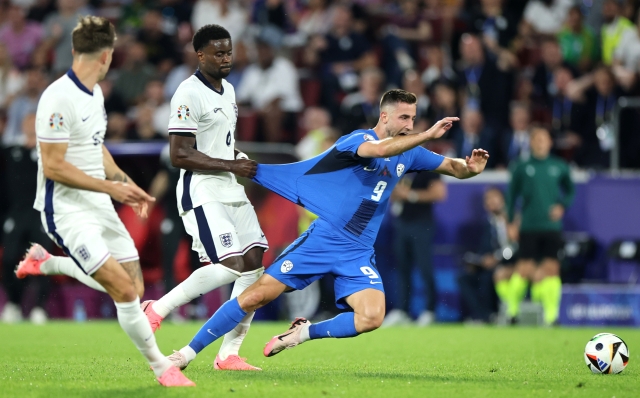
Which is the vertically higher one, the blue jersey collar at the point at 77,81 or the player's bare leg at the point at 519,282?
the blue jersey collar at the point at 77,81

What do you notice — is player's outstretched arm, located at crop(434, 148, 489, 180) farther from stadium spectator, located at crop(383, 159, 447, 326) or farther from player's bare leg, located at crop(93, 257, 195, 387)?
stadium spectator, located at crop(383, 159, 447, 326)

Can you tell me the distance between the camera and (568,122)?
15477mm

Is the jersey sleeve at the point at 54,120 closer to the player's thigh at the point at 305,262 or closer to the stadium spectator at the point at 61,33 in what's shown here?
the player's thigh at the point at 305,262

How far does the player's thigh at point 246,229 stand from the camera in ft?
25.8

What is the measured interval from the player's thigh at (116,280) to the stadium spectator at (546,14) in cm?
1297

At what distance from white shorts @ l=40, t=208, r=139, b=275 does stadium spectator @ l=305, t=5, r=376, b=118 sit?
33.1ft

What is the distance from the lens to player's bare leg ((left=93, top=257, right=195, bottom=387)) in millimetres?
6113

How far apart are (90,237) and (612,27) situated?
489 inches

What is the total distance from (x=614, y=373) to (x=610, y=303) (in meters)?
6.64

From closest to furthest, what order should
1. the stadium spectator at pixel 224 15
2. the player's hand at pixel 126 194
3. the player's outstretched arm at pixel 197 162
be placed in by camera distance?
the player's hand at pixel 126 194 → the player's outstretched arm at pixel 197 162 → the stadium spectator at pixel 224 15

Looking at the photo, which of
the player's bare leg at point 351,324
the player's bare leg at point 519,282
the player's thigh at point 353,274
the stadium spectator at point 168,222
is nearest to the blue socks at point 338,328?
the player's bare leg at point 351,324

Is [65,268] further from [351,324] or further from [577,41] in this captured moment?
[577,41]

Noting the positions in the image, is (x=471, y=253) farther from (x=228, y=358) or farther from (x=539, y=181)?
(x=228, y=358)

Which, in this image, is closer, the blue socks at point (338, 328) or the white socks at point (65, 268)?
the white socks at point (65, 268)
